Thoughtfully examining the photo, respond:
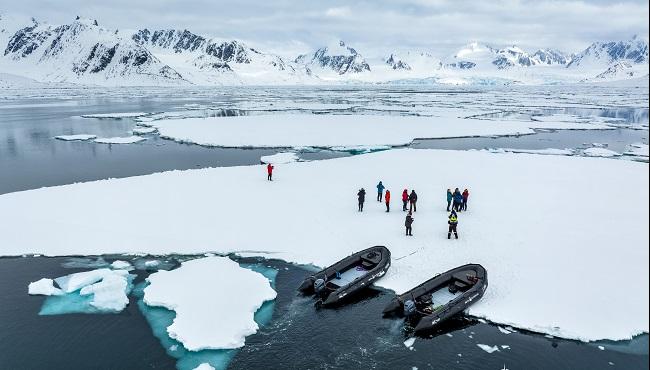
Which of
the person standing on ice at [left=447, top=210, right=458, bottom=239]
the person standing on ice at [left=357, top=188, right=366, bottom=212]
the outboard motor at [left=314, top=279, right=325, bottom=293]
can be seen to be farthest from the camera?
the person standing on ice at [left=357, top=188, right=366, bottom=212]

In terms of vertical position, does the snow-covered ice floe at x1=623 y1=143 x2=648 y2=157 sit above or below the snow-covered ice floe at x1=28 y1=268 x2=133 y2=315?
above

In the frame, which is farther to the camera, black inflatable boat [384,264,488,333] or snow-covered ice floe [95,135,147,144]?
snow-covered ice floe [95,135,147,144]

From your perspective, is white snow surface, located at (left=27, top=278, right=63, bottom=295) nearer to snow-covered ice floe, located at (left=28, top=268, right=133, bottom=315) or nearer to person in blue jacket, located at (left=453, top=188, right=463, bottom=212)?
snow-covered ice floe, located at (left=28, top=268, right=133, bottom=315)

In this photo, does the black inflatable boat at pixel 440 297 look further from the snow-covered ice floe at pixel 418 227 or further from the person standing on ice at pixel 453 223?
the person standing on ice at pixel 453 223

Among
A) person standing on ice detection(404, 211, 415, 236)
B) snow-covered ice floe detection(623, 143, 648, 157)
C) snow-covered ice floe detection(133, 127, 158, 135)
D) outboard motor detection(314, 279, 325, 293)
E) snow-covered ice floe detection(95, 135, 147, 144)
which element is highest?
snow-covered ice floe detection(133, 127, 158, 135)

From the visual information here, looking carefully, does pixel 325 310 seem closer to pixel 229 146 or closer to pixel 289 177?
pixel 289 177

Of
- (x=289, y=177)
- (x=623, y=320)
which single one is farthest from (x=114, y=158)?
(x=623, y=320)

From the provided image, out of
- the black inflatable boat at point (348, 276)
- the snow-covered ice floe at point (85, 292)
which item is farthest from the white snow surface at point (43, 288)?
the black inflatable boat at point (348, 276)

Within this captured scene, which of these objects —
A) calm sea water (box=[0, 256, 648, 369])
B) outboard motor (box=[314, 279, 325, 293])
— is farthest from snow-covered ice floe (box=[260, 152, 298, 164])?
calm sea water (box=[0, 256, 648, 369])
